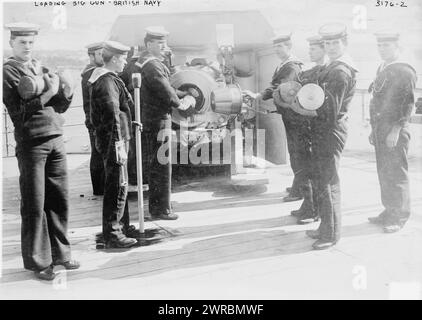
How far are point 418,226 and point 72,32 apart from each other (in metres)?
3.20

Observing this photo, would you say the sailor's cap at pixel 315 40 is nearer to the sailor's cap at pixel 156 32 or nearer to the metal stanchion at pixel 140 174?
the sailor's cap at pixel 156 32

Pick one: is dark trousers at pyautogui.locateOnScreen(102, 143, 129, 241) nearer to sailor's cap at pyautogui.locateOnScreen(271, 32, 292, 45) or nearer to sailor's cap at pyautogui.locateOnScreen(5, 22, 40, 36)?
sailor's cap at pyautogui.locateOnScreen(5, 22, 40, 36)

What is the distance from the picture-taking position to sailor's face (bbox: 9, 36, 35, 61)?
310cm

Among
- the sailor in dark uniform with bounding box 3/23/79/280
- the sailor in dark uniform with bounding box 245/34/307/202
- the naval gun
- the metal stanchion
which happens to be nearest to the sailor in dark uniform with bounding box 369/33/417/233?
the sailor in dark uniform with bounding box 245/34/307/202

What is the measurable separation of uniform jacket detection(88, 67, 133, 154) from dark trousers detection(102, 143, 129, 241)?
0.10 m

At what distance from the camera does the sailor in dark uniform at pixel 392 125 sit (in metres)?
3.72

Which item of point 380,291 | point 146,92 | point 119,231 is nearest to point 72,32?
point 146,92

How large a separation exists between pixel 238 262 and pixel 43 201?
1390 millimetres

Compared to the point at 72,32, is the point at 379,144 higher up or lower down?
lower down

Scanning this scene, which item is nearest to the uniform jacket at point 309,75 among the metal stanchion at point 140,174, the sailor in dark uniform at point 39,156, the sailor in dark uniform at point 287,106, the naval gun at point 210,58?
the sailor in dark uniform at point 287,106

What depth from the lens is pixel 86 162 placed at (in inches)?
274
